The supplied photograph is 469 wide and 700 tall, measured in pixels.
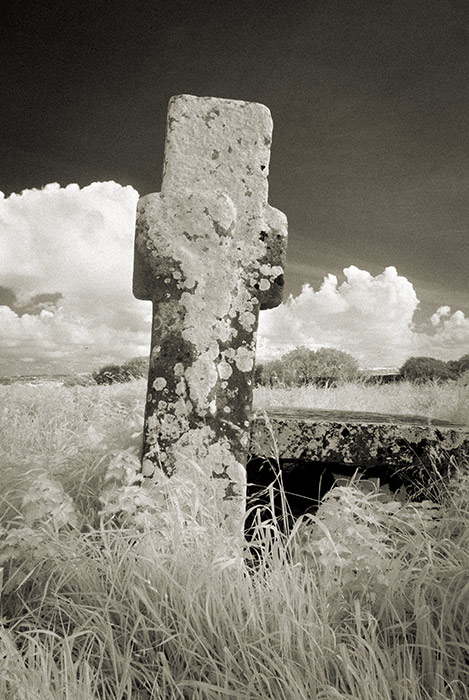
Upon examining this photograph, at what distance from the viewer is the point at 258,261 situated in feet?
9.62

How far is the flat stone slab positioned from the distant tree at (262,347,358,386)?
9.57 metres

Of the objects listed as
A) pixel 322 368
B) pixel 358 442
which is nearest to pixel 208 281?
pixel 358 442

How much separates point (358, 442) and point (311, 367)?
36.5ft

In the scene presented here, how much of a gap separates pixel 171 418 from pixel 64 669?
1301 mm

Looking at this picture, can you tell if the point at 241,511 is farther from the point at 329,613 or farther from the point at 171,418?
the point at 329,613

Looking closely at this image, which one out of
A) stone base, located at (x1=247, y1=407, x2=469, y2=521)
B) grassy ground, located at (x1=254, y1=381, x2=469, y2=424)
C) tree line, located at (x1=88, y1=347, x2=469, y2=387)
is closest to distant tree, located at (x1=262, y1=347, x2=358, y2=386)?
tree line, located at (x1=88, y1=347, x2=469, y2=387)

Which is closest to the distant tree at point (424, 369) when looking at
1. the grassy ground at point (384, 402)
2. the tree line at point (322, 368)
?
the tree line at point (322, 368)

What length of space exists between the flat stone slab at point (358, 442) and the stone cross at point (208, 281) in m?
0.52

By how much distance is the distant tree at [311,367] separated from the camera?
13648mm

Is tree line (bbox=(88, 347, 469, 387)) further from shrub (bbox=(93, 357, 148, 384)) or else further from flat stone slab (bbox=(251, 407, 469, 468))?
flat stone slab (bbox=(251, 407, 469, 468))

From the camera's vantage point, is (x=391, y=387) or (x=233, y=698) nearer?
(x=233, y=698)

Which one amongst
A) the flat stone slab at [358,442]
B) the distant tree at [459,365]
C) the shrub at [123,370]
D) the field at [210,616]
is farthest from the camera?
the distant tree at [459,365]

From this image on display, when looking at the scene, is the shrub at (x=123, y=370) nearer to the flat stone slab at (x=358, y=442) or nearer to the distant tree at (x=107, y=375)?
the distant tree at (x=107, y=375)

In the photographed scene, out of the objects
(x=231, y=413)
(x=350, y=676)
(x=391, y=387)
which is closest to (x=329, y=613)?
(x=350, y=676)
